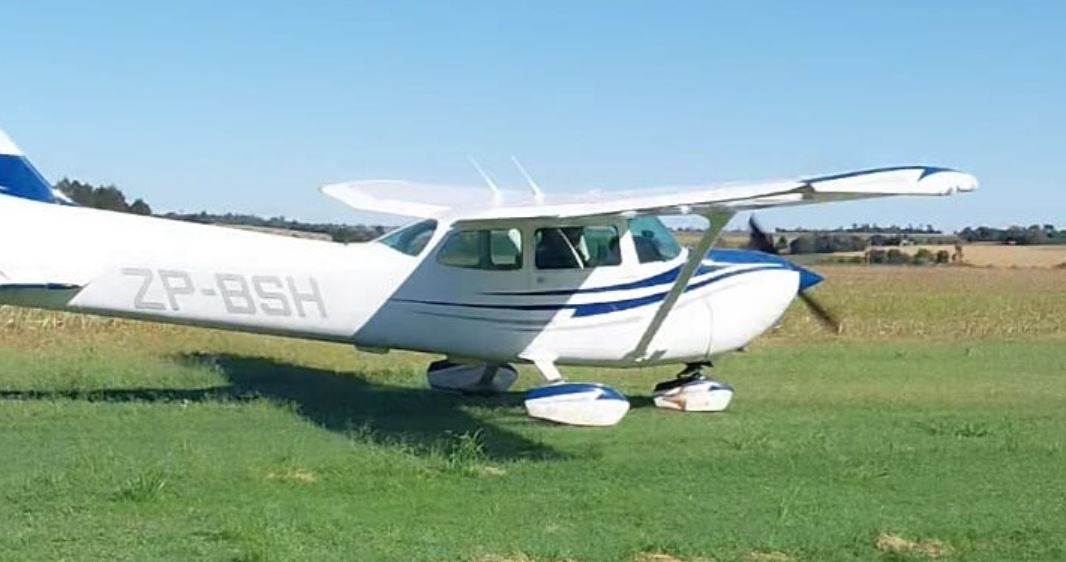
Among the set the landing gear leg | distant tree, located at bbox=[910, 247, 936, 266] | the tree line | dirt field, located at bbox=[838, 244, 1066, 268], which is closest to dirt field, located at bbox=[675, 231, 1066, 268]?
dirt field, located at bbox=[838, 244, 1066, 268]

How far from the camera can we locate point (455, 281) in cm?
1180

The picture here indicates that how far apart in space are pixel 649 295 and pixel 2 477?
19.5 feet

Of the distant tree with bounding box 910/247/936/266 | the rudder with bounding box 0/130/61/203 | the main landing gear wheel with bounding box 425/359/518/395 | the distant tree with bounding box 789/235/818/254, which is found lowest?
the distant tree with bounding box 910/247/936/266

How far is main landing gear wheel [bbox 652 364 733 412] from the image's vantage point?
1244 cm

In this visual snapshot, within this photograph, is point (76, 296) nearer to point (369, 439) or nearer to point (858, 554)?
point (369, 439)

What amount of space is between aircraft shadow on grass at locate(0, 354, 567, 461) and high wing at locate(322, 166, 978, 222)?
1.84 metres

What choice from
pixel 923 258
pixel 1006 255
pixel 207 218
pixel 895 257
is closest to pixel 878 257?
pixel 895 257

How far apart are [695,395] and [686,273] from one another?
156 cm

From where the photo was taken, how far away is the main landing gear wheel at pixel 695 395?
40.8 ft

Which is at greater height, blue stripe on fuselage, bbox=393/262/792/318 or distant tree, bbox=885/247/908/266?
blue stripe on fuselage, bbox=393/262/792/318

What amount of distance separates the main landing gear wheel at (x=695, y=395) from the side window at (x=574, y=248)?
1.52 metres

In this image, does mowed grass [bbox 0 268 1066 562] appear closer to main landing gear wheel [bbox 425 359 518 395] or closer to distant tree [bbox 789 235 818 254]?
main landing gear wheel [bbox 425 359 518 395]

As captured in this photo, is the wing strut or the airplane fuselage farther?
the airplane fuselage

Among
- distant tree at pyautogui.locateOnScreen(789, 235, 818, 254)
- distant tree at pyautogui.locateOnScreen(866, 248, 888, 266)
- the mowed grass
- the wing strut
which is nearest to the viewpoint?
the mowed grass
